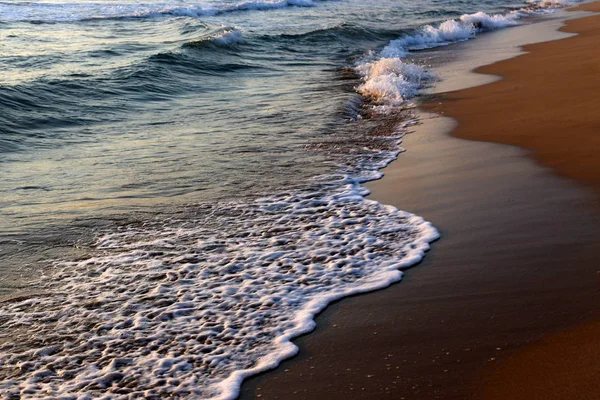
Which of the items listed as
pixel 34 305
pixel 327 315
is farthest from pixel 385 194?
pixel 34 305

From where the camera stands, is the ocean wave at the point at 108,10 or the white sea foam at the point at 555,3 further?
the white sea foam at the point at 555,3

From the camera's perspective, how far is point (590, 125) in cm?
704

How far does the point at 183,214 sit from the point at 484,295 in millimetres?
2562

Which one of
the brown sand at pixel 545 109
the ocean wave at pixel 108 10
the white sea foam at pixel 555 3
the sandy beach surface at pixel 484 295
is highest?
the ocean wave at pixel 108 10

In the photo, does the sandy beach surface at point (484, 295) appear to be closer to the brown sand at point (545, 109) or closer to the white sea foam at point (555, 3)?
the brown sand at point (545, 109)

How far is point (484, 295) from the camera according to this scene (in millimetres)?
4035

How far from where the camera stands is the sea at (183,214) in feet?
12.3

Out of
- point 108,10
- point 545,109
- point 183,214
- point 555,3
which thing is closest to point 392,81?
point 545,109

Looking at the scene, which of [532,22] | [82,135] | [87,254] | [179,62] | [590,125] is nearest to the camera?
[87,254]

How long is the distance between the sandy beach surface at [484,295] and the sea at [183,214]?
8.5 inches

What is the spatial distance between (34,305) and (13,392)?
0.91 m

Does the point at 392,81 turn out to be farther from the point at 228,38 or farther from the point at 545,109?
the point at 228,38

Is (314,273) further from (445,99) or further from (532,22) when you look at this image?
(532,22)

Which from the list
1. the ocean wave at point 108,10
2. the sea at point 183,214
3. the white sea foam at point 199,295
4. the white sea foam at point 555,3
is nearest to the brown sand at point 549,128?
the sea at point 183,214
